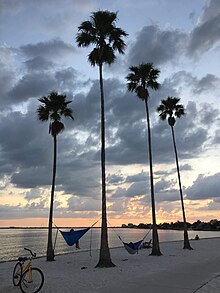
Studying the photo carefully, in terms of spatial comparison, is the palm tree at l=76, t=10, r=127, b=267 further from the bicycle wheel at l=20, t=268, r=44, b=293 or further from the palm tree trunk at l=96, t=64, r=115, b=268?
the bicycle wheel at l=20, t=268, r=44, b=293

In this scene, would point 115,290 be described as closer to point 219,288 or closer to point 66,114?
point 219,288

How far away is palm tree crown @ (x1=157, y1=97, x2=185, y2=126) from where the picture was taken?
37094 millimetres

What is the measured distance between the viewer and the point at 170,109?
37.3 m

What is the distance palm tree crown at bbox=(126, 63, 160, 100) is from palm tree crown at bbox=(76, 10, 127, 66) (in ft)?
22.3

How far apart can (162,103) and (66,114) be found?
12952 mm

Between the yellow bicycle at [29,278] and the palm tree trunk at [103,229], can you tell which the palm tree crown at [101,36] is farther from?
the yellow bicycle at [29,278]

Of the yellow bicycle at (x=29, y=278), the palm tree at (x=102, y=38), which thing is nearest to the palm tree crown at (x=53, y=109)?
the palm tree at (x=102, y=38)

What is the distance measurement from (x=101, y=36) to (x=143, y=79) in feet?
27.5

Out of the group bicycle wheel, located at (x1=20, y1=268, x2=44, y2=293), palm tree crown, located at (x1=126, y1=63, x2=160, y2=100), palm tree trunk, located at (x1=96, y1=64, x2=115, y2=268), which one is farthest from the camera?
palm tree crown, located at (x1=126, y1=63, x2=160, y2=100)

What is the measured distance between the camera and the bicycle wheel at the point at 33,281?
40.5ft

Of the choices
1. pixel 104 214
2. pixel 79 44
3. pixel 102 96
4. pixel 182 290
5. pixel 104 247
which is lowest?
pixel 182 290

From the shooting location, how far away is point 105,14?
23.1 m

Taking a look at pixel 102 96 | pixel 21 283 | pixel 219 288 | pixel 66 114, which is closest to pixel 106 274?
pixel 21 283

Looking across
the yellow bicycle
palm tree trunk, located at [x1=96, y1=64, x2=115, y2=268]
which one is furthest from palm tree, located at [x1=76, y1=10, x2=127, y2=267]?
the yellow bicycle
